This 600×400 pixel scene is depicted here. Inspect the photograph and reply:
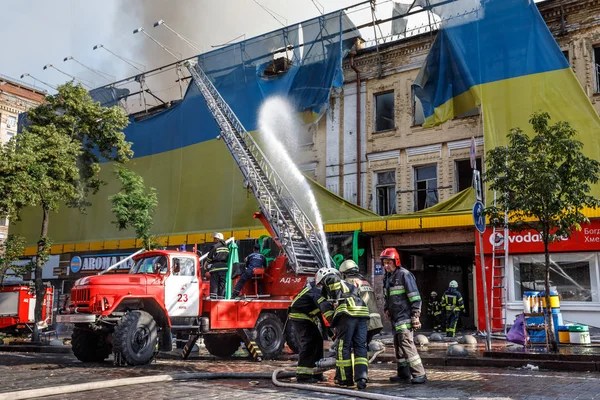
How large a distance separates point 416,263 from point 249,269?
9.56 metres

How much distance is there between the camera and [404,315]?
739cm

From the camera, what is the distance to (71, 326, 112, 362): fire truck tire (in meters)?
10.5

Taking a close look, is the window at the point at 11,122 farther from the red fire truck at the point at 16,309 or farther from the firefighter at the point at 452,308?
the firefighter at the point at 452,308

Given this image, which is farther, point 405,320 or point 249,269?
point 249,269

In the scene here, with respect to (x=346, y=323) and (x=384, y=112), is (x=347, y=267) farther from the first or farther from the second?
(x=384, y=112)

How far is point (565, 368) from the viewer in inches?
341

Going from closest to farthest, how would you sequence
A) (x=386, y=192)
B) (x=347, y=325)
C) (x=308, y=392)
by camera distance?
1. (x=308, y=392)
2. (x=347, y=325)
3. (x=386, y=192)

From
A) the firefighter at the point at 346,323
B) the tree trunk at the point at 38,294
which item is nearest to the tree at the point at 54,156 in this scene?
the tree trunk at the point at 38,294

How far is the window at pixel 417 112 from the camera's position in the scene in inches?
767

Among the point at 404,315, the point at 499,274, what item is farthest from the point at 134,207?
the point at 404,315

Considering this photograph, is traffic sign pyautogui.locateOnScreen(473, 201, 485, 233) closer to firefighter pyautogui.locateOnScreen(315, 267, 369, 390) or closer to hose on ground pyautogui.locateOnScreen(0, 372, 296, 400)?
firefighter pyautogui.locateOnScreen(315, 267, 369, 390)

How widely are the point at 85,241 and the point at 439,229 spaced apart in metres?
16.7

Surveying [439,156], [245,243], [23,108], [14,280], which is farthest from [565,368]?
[23,108]

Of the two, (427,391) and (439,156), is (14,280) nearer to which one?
(439,156)
